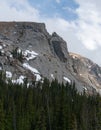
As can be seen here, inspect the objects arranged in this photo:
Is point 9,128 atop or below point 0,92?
below

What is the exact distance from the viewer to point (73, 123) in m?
104

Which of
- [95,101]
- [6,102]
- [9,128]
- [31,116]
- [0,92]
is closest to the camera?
[9,128]

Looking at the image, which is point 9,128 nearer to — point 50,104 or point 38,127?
point 38,127

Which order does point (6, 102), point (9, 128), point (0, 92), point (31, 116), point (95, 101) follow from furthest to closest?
1. point (95, 101)
2. point (0, 92)
3. point (6, 102)
4. point (31, 116)
5. point (9, 128)

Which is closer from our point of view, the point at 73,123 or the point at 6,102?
the point at 73,123

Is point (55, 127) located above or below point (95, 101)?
below

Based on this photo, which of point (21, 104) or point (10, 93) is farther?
point (10, 93)

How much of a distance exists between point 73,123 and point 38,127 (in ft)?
30.0

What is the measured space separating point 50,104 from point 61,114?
2251 cm

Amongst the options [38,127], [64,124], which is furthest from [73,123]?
[38,127]

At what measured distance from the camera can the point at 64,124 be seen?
105m

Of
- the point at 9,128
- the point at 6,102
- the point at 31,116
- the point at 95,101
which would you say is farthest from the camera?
the point at 95,101

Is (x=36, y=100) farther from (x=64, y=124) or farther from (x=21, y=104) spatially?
(x=64, y=124)

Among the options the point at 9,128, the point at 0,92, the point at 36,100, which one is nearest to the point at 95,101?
the point at 36,100
